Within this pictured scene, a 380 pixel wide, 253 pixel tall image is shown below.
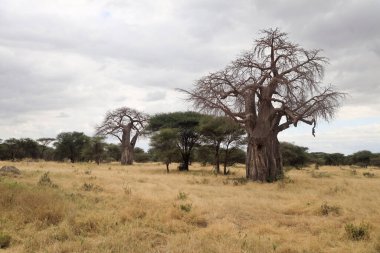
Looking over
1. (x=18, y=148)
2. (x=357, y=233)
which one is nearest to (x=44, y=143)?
(x=18, y=148)

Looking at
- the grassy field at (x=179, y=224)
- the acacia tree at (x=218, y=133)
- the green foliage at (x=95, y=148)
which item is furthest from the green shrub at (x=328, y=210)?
the green foliage at (x=95, y=148)

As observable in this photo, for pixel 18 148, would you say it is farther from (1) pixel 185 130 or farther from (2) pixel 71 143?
(1) pixel 185 130

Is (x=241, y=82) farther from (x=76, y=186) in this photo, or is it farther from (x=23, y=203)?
(x=23, y=203)

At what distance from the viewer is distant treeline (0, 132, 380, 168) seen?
4608 cm

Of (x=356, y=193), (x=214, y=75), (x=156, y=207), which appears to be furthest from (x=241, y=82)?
(x=156, y=207)

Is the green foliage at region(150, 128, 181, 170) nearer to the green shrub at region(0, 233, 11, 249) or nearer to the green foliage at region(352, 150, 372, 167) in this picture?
the green shrub at region(0, 233, 11, 249)

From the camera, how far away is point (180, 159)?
39938 mm

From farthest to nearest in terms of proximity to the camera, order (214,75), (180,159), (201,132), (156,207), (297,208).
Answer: (180,159), (201,132), (214,75), (297,208), (156,207)

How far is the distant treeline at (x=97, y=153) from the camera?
4608cm

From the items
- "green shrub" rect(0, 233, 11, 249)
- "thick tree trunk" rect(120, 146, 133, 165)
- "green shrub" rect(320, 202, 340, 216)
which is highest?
"thick tree trunk" rect(120, 146, 133, 165)

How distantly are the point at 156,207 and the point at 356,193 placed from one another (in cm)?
1008

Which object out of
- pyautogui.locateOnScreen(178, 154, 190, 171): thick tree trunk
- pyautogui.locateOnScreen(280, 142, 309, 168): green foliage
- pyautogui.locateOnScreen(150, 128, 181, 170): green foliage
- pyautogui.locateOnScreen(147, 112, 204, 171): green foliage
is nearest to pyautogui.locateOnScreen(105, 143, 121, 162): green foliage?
pyautogui.locateOnScreen(280, 142, 309, 168): green foliage

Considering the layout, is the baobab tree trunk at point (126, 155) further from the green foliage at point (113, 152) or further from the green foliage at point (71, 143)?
the green foliage at point (113, 152)

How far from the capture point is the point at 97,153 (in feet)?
185
